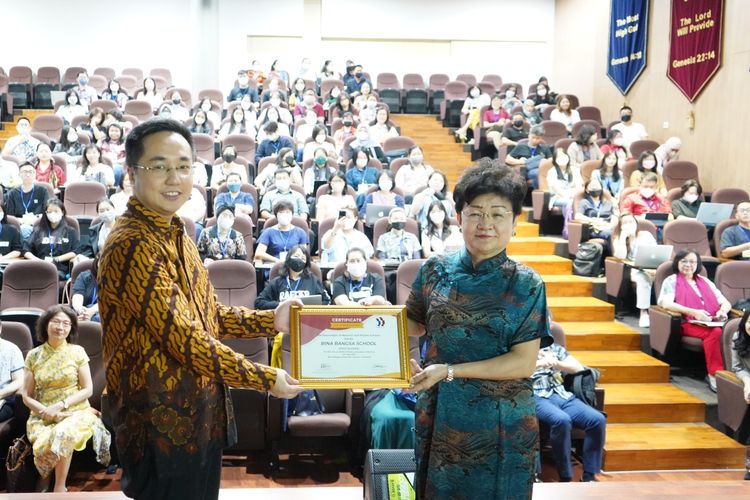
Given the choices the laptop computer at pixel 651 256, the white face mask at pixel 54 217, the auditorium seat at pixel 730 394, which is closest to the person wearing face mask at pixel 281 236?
the white face mask at pixel 54 217

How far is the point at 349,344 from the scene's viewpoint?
1.97m

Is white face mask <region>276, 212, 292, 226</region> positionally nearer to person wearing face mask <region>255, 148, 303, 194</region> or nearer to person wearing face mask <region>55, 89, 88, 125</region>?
person wearing face mask <region>255, 148, 303, 194</region>

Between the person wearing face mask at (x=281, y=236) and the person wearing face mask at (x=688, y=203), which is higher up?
the person wearing face mask at (x=688, y=203)

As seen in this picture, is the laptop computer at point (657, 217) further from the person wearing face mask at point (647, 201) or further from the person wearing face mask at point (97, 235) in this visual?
the person wearing face mask at point (97, 235)

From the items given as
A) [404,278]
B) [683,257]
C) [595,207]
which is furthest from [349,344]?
[595,207]

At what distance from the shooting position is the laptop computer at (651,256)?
576cm

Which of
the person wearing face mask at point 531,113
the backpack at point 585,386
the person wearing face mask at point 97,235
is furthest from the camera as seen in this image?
the person wearing face mask at point 531,113

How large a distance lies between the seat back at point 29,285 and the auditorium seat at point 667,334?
425 cm

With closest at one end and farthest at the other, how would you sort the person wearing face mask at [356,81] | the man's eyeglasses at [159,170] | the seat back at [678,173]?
the man's eyeglasses at [159,170] → the seat back at [678,173] → the person wearing face mask at [356,81]

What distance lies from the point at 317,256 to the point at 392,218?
0.97 m

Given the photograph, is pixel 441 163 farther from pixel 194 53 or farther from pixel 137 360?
pixel 137 360

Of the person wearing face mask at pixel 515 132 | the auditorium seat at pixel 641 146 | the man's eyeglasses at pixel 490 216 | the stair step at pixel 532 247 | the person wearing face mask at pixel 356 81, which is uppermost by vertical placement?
the person wearing face mask at pixel 356 81

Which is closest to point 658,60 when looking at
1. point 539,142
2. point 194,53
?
point 539,142

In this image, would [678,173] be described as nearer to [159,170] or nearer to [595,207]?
[595,207]
